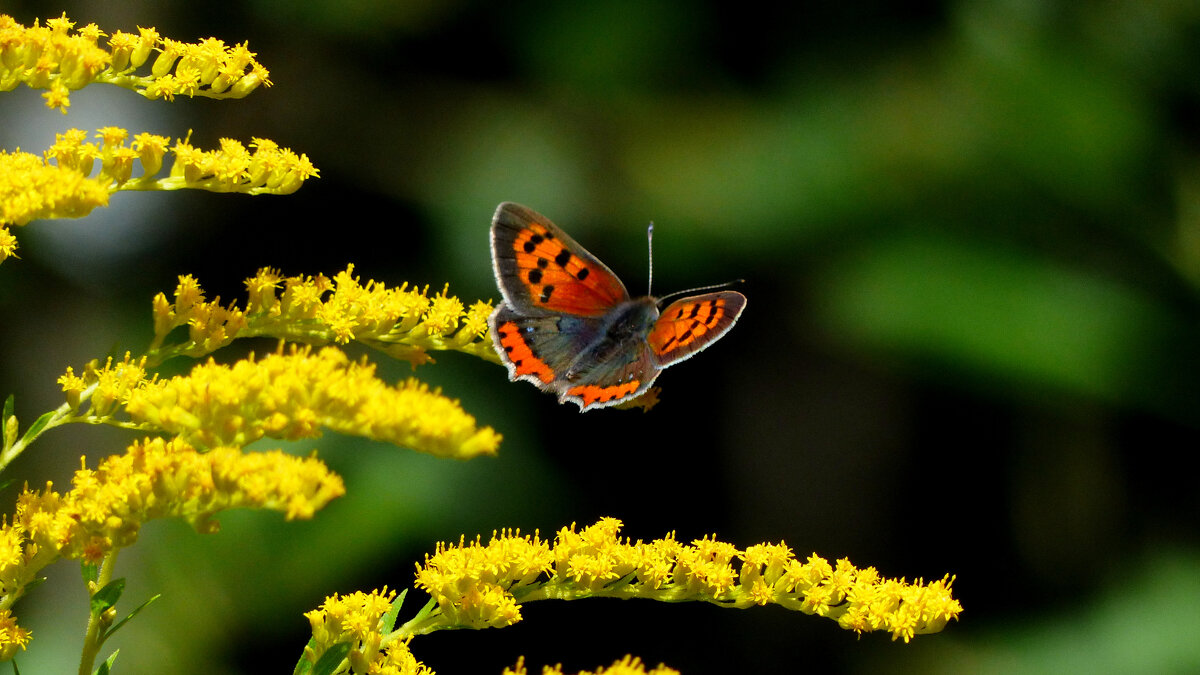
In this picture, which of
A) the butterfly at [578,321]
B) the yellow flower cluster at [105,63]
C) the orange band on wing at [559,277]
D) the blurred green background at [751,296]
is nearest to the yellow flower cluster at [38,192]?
the yellow flower cluster at [105,63]

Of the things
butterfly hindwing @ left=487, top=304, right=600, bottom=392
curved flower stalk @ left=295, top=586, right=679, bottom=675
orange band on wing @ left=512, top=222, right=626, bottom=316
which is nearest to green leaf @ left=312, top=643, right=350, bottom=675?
curved flower stalk @ left=295, top=586, right=679, bottom=675

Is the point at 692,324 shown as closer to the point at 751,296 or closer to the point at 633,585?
the point at 633,585

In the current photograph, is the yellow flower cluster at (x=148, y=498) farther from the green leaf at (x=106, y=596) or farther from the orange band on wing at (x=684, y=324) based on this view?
the orange band on wing at (x=684, y=324)

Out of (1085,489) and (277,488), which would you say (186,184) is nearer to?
(277,488)

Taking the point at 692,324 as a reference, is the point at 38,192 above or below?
above

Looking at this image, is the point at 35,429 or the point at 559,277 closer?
the point at 35,429

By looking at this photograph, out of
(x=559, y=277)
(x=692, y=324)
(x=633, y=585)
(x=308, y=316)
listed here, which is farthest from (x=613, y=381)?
(x=308, y=316)

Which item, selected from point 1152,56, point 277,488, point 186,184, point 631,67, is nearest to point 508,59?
point 631,67
